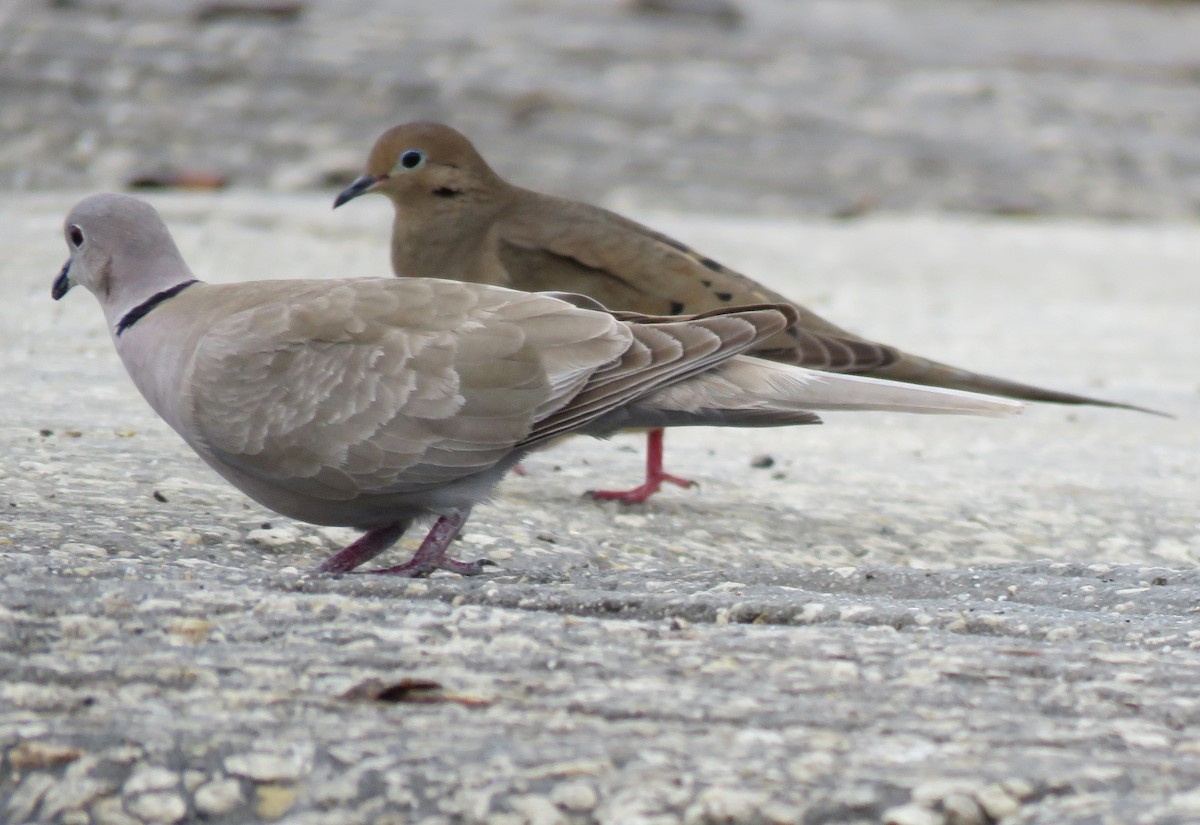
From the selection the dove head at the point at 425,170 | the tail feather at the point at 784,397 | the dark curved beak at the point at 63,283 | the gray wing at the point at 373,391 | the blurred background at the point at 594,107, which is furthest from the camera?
the blurred background at the point at 594,107

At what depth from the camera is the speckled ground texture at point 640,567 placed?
8.04 feet

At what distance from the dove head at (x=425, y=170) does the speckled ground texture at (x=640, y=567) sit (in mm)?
890

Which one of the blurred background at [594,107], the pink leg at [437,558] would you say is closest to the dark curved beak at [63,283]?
the pink leg at [437,558]

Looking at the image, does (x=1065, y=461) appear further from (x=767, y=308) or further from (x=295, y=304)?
(x=295, y=304)

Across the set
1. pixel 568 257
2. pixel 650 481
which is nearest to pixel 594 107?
pixel 568 257

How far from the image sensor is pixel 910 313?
25.7 ft

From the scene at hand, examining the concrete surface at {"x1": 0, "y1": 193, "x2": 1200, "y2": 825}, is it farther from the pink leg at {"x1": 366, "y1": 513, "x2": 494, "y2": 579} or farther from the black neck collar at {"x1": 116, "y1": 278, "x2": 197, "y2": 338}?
the black neck collar at {"x1": 116, "y1": 278, "x2": 197, "y2": 338}

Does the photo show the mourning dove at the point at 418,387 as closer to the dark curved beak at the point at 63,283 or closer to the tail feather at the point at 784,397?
the tail feather at the point at 784,397

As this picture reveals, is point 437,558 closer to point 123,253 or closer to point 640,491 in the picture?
point 123,253

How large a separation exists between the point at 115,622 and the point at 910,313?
5.55 m

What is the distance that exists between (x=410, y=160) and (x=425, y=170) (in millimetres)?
73

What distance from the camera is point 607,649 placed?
2885 mm

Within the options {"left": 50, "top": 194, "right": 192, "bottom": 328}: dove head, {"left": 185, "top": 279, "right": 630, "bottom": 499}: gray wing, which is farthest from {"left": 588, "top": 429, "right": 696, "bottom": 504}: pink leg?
{"left": 50, "top": 194, "right": 192, "bottom": 328}: dove head

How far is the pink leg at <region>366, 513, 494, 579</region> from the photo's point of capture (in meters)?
3.41
